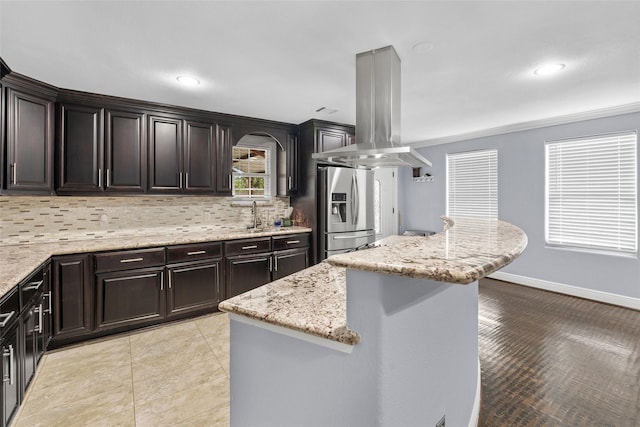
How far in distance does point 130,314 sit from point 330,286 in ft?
8.27

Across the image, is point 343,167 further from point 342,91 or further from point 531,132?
point 531,132

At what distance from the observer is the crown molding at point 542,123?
12.1ft

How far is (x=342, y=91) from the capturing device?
310 centimetres

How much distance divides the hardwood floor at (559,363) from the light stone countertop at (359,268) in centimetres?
140

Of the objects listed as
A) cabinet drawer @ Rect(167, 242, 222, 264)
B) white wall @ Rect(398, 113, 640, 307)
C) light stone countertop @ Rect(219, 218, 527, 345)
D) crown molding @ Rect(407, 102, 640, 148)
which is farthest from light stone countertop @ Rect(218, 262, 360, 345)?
crown molding @ Rect(407, 102, 640, 148)

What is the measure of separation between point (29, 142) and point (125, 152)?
736 millimetres

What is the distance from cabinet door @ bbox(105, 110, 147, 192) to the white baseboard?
4.62 m

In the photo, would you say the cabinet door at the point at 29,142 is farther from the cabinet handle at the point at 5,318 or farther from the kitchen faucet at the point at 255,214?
the kitchen faucet at the point at 255,214

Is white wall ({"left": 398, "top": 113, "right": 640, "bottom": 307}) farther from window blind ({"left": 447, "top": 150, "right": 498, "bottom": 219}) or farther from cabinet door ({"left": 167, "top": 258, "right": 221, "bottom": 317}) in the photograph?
cabinet door ({"left": 167, "top": 258, "right": 221, "bottom": 317})

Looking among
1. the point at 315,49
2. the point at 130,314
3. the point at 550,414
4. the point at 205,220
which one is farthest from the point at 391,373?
the point at 205,220

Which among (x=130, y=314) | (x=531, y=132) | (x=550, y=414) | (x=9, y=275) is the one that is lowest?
(x=550, y=414)

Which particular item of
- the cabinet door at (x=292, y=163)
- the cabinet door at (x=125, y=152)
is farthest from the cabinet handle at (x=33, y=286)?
the cabinet door at (x=292, y=163)

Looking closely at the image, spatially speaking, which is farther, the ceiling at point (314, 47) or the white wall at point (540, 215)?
the white wall at point (540, 215)

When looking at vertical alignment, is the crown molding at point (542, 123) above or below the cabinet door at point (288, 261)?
above
